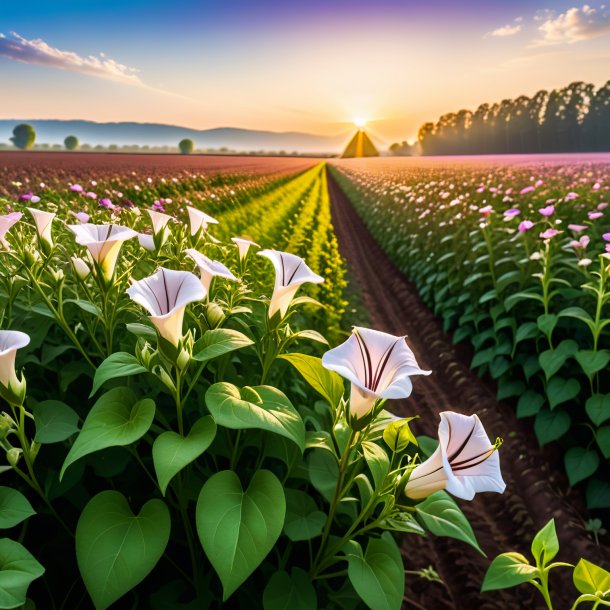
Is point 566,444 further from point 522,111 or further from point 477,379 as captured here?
point 522,111

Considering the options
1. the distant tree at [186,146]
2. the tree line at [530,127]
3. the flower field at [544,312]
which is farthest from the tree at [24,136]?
the flower field at [544,312]

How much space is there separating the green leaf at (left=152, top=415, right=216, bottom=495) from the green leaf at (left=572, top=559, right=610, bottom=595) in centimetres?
92

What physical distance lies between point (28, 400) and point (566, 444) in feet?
11.9

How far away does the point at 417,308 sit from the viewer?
7168mm

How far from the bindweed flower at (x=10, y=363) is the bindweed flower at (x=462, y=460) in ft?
3.12

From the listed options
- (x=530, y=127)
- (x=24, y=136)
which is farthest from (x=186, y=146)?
(x=530, y=127)

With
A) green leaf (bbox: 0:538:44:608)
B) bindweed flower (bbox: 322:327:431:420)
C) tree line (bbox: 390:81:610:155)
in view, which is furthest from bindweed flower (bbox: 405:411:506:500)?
tree line (bbox: 390:81:610:155)

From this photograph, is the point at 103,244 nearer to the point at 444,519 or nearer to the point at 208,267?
the point at 208,267

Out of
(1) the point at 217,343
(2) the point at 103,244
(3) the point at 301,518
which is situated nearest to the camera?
(1) the point at 217,343

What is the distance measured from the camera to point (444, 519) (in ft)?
4.42

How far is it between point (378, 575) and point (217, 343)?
78 cm

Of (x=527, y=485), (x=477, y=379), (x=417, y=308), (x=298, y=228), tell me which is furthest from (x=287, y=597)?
(x=298, y=228)

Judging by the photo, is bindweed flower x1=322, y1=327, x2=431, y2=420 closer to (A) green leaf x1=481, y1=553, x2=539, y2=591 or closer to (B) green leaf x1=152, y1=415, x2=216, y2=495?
(B) green leaf x1=152, y1=415, x2=216, y2=495

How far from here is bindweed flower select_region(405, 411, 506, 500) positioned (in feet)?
3.33
